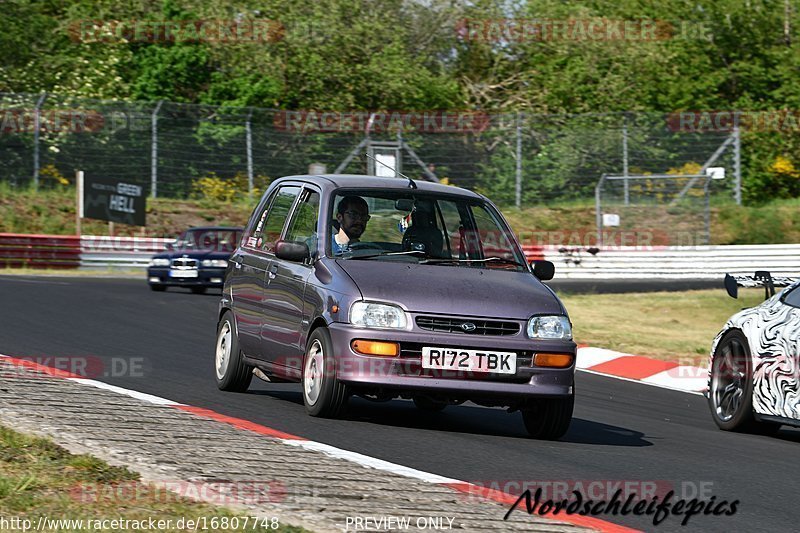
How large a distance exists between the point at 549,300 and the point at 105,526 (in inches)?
178

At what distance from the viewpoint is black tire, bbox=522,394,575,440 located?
361 inches

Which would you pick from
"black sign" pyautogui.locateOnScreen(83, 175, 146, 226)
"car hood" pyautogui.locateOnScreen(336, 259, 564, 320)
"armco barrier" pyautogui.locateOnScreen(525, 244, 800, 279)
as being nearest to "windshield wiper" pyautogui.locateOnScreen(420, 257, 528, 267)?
"car hood" pyautogui.locateOnScreen(336, 259, 564, 320)

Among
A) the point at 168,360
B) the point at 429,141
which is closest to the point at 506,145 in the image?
the point at 429,141

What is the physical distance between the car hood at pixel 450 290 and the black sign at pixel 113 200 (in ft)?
83.5

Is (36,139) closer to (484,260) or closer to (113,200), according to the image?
(113,200)

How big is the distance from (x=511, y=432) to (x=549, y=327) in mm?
1009

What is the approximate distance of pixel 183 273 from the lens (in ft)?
84.5

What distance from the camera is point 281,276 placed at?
10.0m

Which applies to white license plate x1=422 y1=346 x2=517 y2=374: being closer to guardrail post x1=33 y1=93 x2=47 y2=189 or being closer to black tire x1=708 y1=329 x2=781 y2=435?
black tire x1=708 y1=329 x2=781 y2=435

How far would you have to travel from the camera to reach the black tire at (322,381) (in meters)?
8.86

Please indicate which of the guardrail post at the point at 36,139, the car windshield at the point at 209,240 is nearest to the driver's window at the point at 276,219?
the car windshield at the point at 209,240

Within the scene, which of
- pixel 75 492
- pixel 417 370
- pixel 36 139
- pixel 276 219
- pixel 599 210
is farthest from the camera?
pixel 599 210

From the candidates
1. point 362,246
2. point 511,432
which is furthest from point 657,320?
point 362,246

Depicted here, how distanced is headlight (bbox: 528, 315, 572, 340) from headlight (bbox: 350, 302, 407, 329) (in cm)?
86
